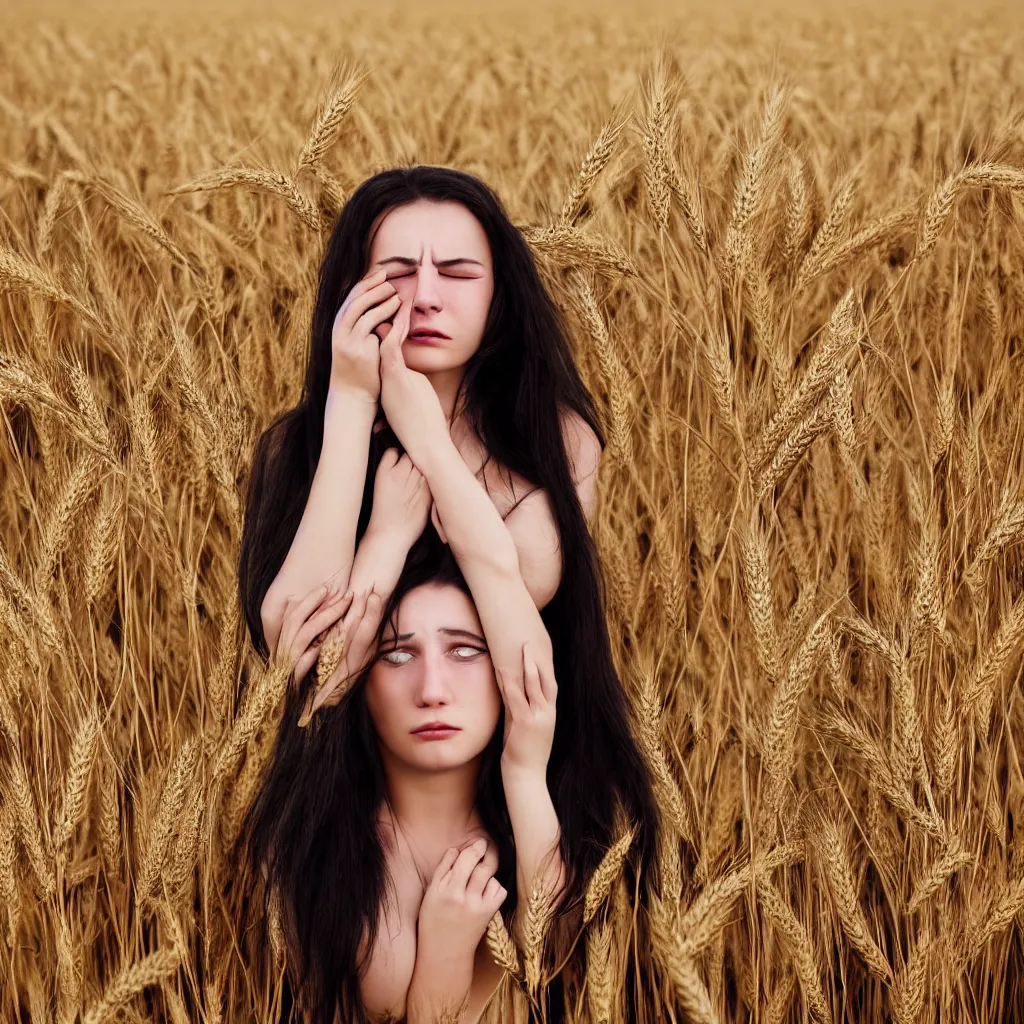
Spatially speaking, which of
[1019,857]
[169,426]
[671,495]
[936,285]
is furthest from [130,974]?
[936,285]

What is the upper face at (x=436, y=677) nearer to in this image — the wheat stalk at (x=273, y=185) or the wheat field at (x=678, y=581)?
the wheat field at (x=678, y=581)

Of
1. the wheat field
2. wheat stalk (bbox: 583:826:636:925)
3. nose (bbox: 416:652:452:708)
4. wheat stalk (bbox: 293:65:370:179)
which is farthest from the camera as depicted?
wheat stalk (bbox: 293:65:370:179)

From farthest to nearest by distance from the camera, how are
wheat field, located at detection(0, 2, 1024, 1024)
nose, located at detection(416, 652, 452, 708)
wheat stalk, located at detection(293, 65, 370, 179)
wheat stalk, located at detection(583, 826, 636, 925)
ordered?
1. wheat stalk, located at detection(293, 65, 370, 179)
2. wheat field, located at detection(0, 2, 1024, 1024)
3. nose, located at detection(416, 652, 452, 708)
4. wheat stalk, located at detection(583, 826, 636, 925)

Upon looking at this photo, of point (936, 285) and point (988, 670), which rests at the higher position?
point (936, 285)

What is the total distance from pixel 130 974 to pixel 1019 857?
124 cm

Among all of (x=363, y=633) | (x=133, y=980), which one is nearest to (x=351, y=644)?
(x=363, y=633)

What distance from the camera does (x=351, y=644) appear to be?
4.77 ft

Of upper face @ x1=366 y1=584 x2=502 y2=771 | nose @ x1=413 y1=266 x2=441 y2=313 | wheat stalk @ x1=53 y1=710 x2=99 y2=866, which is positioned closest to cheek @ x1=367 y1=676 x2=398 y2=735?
upper face @ x1=366 y1=584 x2=502 y2=771

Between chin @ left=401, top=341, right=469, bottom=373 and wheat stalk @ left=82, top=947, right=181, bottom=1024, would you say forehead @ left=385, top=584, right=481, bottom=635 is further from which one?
wheat stalk @ left=82, top=947, right=181, bottom=1024

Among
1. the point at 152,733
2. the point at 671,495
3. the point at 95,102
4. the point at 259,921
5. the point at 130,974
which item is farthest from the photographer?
the point at 95,102

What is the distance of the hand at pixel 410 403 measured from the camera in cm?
146

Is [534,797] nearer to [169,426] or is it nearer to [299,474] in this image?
[299,474]

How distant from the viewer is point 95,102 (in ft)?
13.1

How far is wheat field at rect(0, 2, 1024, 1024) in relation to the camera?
155cm
